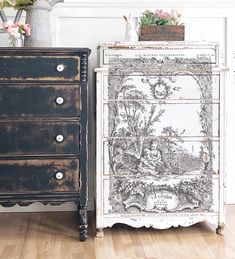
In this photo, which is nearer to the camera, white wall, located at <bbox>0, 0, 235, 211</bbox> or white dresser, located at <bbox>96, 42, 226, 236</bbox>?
white dresser, located at <bbox>96, 42, 226, 236</bbox>

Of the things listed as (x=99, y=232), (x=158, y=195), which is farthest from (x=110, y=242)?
(x=158, y=195)

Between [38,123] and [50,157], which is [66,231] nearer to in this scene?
[50,157]

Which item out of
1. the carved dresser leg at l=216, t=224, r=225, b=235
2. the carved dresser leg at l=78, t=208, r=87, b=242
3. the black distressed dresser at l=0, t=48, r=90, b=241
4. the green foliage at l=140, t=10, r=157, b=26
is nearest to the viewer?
the black distressed dresser at l=0, t=48, r=90, b=241

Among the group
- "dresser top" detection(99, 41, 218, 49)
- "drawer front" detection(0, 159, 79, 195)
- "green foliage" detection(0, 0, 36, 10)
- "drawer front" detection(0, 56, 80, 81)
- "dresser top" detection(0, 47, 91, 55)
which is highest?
"green foliage" detection(0, 0, 36, 10)

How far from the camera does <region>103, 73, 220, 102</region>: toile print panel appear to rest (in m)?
2.77

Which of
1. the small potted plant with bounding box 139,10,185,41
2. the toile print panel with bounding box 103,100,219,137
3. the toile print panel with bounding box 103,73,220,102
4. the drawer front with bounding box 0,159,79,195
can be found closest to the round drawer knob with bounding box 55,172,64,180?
the drawer front with bounding box 0,159,79,195

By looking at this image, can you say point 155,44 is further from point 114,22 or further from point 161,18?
point 114,22

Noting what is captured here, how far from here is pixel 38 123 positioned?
2664 millimetres

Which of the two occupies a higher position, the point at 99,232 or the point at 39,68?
the point at 39,68

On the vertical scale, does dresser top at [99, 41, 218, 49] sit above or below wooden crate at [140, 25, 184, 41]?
below

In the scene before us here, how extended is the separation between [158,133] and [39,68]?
0.74 meters

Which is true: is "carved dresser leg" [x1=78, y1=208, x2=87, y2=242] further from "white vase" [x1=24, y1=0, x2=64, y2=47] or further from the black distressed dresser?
"white vase" [x1=24, y1=0, x2=64, y2=47]

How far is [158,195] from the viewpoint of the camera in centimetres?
282

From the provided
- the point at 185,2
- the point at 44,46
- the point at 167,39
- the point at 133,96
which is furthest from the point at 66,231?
the point at 185,2
